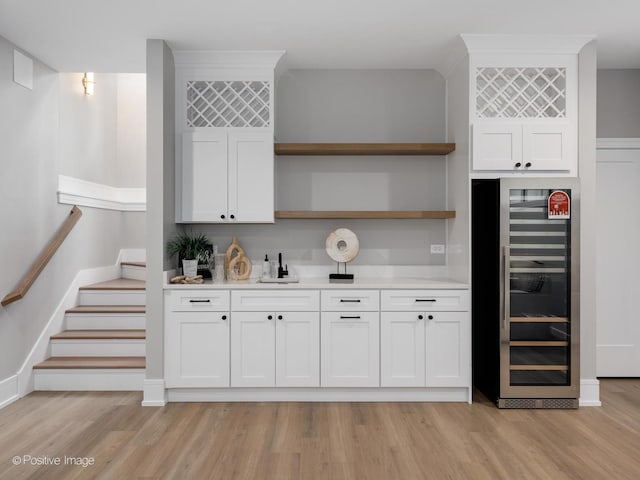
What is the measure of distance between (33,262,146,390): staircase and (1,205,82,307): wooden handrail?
2.06 feet

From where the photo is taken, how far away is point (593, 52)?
3.55 meters

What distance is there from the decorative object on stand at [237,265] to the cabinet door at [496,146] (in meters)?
1.97

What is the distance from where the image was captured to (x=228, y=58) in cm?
376

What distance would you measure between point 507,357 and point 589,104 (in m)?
2.01

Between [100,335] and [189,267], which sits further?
[100,335]

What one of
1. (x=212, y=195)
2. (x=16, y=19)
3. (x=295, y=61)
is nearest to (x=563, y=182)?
(x=295, y=61)

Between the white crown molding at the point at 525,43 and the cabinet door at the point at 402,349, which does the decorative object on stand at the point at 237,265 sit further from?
the white crown molding at the point at 525,43

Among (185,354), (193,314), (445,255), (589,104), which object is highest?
(589,104)

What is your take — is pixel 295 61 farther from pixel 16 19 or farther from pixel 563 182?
pixel 563 182

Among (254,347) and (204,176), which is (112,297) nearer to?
(204,176)

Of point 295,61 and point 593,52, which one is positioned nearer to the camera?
point 593,52

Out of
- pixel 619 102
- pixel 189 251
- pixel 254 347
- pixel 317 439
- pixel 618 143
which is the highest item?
pixel 619 102

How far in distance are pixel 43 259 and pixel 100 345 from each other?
0.86 meters

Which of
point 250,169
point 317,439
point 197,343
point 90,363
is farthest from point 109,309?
point 317,439
